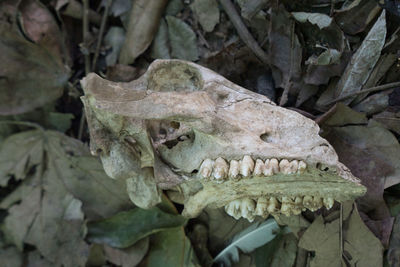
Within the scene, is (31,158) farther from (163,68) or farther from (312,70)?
(312,70)

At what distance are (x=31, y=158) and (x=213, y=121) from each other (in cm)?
79

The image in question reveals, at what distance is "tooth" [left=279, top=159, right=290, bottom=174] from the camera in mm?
687

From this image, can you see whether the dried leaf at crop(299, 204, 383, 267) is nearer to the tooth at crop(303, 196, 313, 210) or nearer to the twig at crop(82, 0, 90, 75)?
the tooth at crop(303, 196, 313, 210)

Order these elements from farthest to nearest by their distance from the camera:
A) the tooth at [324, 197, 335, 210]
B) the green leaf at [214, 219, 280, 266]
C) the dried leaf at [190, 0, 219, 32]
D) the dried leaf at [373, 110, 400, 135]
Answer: the dried leaf at [190, 0, 219, 32] → the green leaf at [214, 219, 280, 266] → the dried leaf at [373, 110, 400, 135] → the tooth at [324, 197, 335, 210]

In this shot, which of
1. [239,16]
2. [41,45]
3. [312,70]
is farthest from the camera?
[41,45]

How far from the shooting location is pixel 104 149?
830mm

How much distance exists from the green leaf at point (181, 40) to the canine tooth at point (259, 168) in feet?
1.83

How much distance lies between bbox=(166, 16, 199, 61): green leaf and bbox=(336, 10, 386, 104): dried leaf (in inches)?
17.2

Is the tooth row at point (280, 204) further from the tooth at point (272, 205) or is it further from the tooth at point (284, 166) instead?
the tooth at point (284, 166)

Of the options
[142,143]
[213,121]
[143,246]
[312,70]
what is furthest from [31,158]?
[312,70]

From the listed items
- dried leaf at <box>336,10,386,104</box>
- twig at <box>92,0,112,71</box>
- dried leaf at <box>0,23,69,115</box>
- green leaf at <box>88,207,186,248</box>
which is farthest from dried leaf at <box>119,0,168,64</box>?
dried leaf at <box>336,10,386,104</box>

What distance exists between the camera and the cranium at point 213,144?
0.71m

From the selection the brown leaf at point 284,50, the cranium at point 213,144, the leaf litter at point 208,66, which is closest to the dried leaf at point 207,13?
the leaf litter at point 208,66

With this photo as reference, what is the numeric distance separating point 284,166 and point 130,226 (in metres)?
0.61
